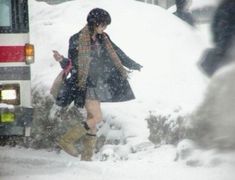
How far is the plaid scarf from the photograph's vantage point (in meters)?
7.48

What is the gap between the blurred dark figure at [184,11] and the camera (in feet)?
28.7

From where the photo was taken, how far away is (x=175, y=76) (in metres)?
8.38

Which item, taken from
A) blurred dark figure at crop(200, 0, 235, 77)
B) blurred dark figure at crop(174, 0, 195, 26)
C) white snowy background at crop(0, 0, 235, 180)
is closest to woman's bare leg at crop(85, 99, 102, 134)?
white snowy background at crop(0, 0, 235, 180)

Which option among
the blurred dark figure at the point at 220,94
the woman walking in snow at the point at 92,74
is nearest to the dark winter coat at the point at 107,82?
the woman walking in snow at the point at 92,74

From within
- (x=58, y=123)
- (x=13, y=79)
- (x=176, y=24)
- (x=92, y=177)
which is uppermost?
(x=176, y=24)

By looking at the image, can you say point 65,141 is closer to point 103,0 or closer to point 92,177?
point 92,177

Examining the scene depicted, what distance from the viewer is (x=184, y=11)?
346 inches

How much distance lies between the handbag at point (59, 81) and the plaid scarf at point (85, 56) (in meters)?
0.19

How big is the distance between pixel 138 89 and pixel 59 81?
1.11m

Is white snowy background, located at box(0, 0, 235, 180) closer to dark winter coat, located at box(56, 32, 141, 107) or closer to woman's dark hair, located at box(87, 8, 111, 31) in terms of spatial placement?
dark winter coat, located at box(56, 32, 141, 107)

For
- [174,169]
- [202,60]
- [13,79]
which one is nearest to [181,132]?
[174,169]

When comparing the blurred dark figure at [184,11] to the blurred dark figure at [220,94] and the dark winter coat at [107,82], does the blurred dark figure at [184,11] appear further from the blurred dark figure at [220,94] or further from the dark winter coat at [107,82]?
the dark winter coat at [107,82]

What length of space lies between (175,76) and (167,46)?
45 centimetres

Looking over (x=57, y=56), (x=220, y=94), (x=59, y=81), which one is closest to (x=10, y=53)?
(x=57, y=56)
